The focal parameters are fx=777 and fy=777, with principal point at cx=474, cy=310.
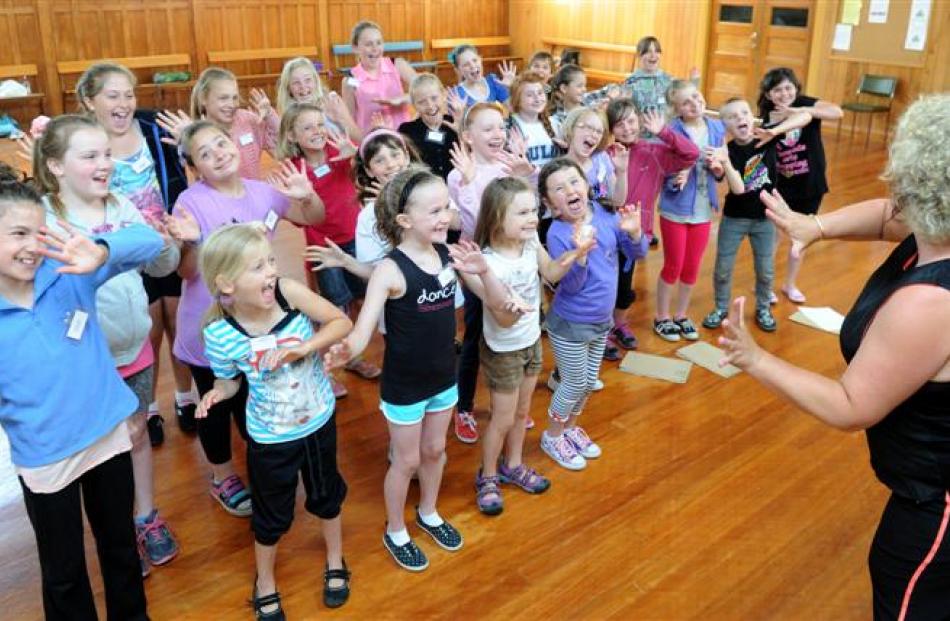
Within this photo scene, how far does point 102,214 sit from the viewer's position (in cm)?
241

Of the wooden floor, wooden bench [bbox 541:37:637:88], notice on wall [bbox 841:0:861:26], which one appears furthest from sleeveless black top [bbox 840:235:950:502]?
wooden bench [bbox 541:37:637:88]

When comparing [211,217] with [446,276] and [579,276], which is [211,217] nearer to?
[446,276]

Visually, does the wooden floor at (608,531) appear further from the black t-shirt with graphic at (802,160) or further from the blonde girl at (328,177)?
the black t-shirt with graphic at (802,160)

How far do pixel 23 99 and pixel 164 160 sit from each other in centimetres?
794

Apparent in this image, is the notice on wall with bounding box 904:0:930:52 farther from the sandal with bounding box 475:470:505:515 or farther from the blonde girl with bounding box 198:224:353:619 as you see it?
the blonde girl with bounding box 198:224:353:619

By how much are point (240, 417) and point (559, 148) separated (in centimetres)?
215

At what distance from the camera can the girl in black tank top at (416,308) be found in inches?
96.2

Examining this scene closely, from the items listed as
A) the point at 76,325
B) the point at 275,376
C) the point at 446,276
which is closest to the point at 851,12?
the point at 446,276

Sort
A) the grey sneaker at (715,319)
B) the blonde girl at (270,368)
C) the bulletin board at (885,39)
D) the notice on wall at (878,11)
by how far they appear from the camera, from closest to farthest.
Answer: the blonde girl at (270,368) → the grey sneaker at (715,319) → the bulletin board at (885,39) → the notice on wall at (878,11)

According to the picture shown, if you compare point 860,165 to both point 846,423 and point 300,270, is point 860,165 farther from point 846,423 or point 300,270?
point 846,423

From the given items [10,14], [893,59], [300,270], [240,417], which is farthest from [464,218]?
[10,14]

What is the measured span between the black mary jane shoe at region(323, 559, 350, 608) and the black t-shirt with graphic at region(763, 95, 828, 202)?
315cm

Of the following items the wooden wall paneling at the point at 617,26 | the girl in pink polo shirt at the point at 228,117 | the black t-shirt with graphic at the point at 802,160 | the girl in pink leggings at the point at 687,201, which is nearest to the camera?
the girl in pink polo shirt at the point at 228,117

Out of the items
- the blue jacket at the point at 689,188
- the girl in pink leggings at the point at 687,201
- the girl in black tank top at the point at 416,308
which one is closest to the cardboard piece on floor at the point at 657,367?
the girl in pink leggings at the point at 687,201
